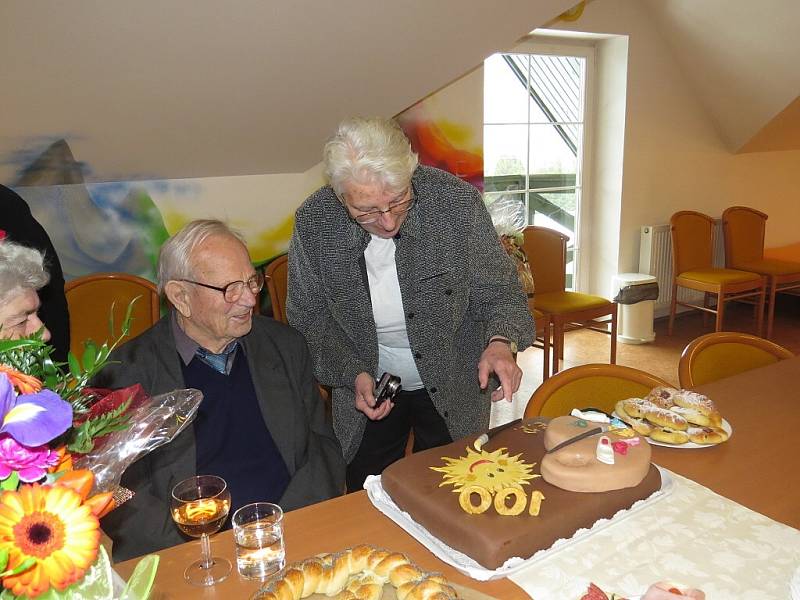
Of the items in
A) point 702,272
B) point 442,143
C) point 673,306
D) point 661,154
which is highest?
point 442,143

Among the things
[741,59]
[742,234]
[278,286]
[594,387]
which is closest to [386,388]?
[594,387]

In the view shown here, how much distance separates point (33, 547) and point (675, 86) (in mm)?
5732

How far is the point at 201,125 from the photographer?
9.70 feet

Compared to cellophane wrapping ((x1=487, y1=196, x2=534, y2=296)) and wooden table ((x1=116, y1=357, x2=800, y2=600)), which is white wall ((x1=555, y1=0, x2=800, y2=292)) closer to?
cellophane wrapping ((x1=487, y1=196, x2=534, y2=296))

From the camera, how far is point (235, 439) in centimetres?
163

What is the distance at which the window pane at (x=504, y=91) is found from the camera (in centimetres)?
476

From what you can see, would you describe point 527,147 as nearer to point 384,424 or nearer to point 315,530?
point 384,424

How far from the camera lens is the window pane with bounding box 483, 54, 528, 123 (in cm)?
476

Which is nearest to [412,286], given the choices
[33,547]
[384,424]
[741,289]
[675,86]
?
[384,424]

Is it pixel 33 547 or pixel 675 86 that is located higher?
pixel 675 86

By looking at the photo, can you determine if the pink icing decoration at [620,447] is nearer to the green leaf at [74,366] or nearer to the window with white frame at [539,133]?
the green leaf at [74,366]

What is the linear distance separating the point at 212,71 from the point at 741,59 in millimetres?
4025

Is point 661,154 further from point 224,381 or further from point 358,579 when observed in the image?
point 358,579

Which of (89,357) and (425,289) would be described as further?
(425,289)
